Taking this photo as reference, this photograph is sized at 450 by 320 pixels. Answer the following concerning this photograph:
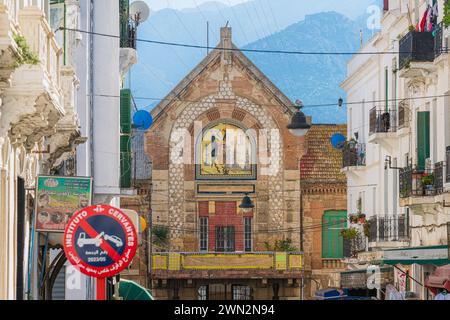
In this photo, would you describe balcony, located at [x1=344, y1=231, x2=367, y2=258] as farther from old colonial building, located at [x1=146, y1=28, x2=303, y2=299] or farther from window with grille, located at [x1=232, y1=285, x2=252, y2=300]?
window with grille, located at [x1=232, y1=285, x2=252, y2=300]

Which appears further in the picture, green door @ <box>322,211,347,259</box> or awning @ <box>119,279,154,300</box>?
green door @ <box>322,211,347,259</box>

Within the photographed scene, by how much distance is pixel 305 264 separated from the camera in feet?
194

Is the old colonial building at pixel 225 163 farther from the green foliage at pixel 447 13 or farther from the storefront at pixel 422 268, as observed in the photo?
the green foliage at pixel 447 13

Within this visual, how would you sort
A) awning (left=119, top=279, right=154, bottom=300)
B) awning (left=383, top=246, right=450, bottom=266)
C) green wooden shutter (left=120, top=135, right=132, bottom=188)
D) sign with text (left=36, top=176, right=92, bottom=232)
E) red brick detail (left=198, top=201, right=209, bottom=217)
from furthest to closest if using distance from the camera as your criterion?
red brick detail (left=198, top=201, right=209, bottom=217) → green wooden shutter (left=120, top=135, right=132, bottom=188) → awning (left=119, top=279, right=154, bottom=300) → awning (left=383, top=246, right=450, bottom=266) → sign with text (left=36, top=176, right=92, bottom=232)

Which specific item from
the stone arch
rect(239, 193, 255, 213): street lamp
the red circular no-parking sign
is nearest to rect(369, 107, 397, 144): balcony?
rect(239, 193, 255, 213): street lamp

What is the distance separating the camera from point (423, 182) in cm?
3347

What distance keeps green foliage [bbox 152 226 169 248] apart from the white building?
11.5 meters

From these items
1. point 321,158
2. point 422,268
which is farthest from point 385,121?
point 321,158

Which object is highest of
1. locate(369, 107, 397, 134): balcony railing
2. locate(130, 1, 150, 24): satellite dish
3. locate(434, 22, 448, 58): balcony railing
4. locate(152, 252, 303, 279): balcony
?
locate(130, 1, 150, 24): satellite dish

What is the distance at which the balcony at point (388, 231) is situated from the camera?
39.4m

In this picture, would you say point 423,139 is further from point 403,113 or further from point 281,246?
point 281,246

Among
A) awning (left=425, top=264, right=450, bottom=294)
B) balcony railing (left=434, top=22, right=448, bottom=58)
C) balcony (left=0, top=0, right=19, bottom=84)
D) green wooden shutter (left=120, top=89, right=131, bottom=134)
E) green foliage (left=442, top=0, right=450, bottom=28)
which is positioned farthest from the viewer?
green wooden shutter (left=120, top=89, right=131, bottom=134)

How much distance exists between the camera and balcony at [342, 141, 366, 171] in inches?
1876
